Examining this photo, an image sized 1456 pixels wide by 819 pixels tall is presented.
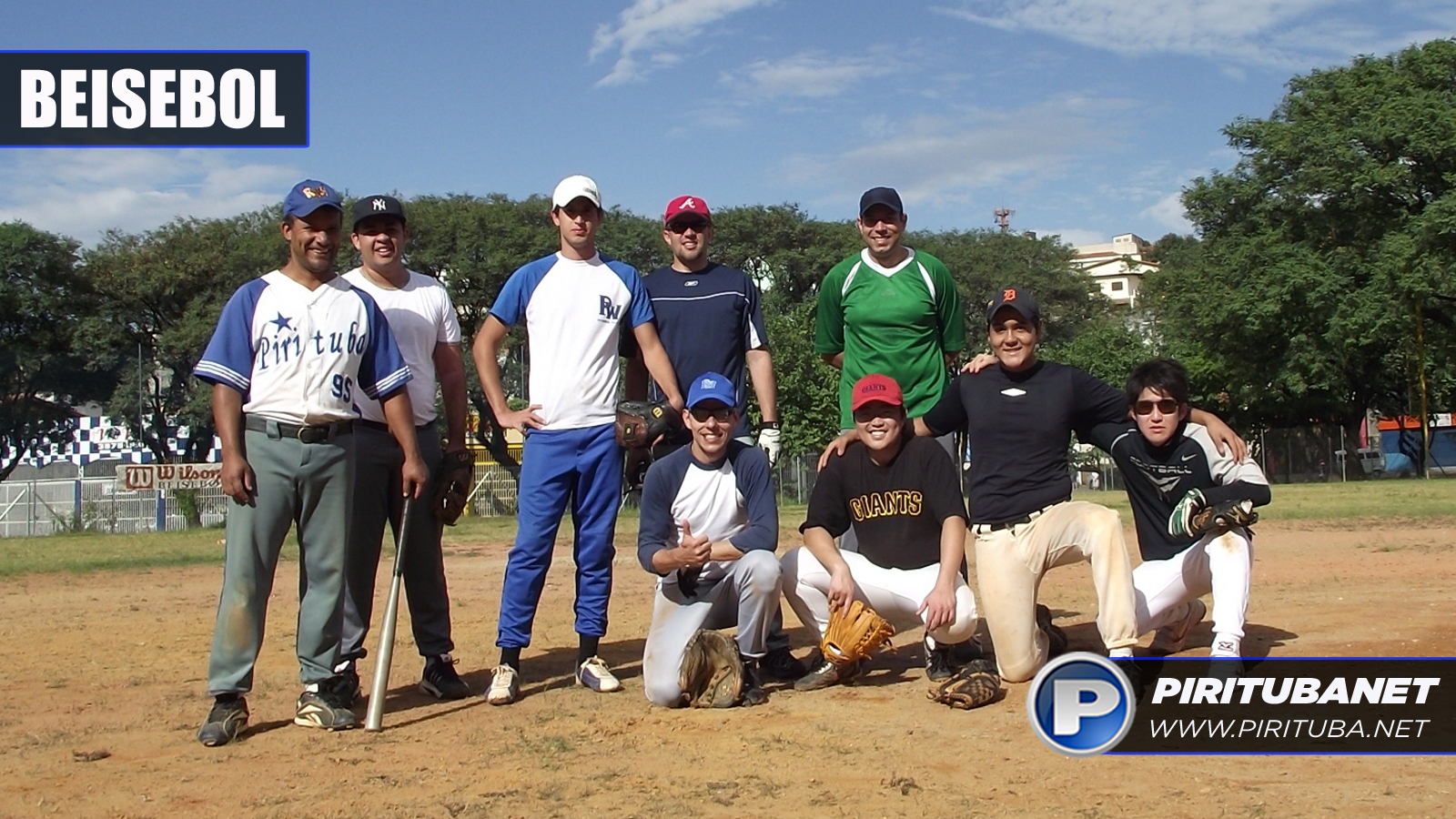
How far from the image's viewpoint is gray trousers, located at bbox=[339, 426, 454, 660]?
17.8ft

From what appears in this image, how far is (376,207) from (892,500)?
268cm

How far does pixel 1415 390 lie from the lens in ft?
129

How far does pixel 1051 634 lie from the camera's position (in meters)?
5.96

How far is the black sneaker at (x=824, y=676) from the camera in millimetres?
5520

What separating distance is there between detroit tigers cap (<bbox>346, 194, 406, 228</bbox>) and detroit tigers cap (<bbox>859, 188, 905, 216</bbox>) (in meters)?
2.20

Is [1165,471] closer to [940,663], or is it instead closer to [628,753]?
[940,663]

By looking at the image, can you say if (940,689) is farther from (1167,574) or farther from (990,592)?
(1167,574)

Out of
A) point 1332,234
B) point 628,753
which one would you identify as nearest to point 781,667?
point 628,753

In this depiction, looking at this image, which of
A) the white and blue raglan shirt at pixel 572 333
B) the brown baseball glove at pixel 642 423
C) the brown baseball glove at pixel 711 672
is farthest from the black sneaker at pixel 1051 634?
the white and blue raglan shirt at pixel 572 333

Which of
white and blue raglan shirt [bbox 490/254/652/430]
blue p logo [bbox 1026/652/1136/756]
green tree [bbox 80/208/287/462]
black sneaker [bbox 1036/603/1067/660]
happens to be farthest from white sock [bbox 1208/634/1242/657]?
green tree [bbox 80/208/287/462]

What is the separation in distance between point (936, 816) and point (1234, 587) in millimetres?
2261

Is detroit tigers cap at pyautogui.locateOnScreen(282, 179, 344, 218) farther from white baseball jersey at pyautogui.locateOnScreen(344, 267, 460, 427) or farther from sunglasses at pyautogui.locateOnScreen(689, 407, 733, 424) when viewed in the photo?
sunglasses at pyautogui.locateOnScreen(689, 407, 733, 424)

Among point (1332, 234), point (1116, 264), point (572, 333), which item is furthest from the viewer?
point (1116, 264)

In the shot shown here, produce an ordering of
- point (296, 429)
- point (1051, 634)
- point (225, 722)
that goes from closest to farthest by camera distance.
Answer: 1. point (225, 722)
2. point (296, 429)
3. point (1051, 634)
